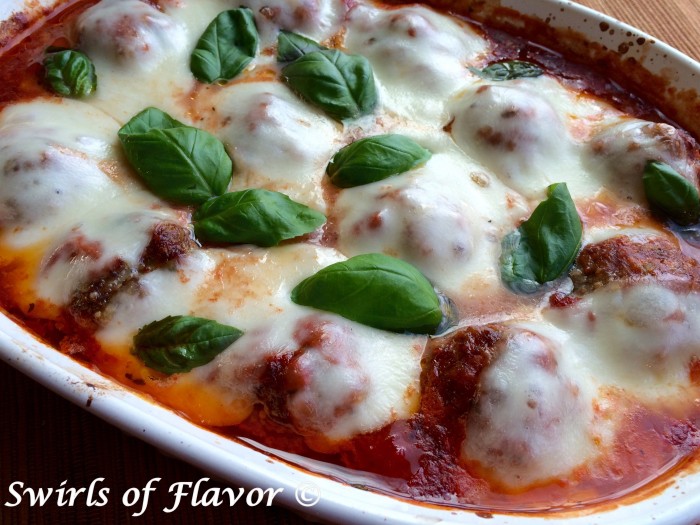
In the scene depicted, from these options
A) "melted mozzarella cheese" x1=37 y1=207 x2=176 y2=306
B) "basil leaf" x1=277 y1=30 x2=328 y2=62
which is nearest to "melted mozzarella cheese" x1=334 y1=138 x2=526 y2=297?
"melted mozzarella cheese" x1=37 y1=207 x2=176 y2=306

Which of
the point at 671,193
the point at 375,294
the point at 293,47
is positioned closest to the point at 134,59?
the point at 293,47

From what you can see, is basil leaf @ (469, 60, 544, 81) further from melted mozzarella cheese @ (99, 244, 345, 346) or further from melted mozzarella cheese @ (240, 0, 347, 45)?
melted mozzarella cheese @ (99, 244, 345, 346)

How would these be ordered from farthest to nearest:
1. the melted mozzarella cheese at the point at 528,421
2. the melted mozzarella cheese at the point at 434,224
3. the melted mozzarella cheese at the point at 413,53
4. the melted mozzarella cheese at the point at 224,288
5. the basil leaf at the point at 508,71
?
the basil leaf at the point at 508,71 → the melted mozzarella cheese at the point at 413,53 → the melted mozzarella cheese at the point at 434,224 → the melted mozzarella cheese at the point at 224,288 → the melted mozzarella cheese at the point at 528,421

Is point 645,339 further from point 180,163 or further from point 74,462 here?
point 74,462

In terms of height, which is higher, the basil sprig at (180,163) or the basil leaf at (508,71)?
the basil leaf at (508,71)

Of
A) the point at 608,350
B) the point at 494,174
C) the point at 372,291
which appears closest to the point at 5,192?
the point at 372,291

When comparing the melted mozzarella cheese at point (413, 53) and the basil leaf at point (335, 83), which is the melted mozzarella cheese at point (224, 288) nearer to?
the basil leaf at point (335, 83)

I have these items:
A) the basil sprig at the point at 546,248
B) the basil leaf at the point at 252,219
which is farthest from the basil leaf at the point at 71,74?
the basil sprig at the point at 546,248
